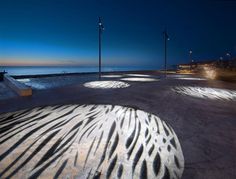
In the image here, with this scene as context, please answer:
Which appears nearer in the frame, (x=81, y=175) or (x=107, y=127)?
(x=81, y=175)

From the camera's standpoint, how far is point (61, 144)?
12.6 feet

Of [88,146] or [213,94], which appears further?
[213,94]

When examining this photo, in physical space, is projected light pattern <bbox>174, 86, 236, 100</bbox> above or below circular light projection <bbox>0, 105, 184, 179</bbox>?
above

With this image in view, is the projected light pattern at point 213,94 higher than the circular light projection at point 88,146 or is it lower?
higher

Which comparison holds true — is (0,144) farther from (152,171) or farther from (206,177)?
(206,177)

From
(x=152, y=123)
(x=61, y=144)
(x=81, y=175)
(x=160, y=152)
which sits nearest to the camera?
(x=81, y=175)

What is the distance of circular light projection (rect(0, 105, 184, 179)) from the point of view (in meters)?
2.92

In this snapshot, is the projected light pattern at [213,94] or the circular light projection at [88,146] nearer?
the circular light projection at [88,146]

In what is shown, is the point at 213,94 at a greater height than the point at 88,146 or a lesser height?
greater

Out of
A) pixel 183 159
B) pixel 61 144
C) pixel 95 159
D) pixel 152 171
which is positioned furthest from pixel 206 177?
pixel 61 144

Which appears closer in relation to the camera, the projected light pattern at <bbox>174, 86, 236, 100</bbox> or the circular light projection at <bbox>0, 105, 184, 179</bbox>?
the circular light projection at <bbox>0, 105, 184, 179</bbox>

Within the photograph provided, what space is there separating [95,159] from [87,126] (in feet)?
5.74

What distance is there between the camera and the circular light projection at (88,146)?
2924 mm

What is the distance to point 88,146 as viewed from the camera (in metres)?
3.77
